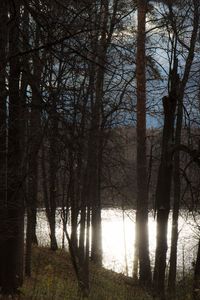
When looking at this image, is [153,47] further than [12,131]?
Yes

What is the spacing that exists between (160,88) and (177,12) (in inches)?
174

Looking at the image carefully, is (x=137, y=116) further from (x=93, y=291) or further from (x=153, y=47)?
(x=93, y=291)

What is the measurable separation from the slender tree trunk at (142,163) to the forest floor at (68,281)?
767mm

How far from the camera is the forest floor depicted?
35.6 ft

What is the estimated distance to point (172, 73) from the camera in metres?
9.52

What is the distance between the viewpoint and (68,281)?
1354cm

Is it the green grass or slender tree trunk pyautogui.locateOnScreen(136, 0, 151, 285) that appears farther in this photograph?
slender tree trunk pyautogui.locateOnScreen(136, 0, 151, 285)

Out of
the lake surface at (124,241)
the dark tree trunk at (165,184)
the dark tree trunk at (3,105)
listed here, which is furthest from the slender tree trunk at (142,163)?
the dark tree trunk at (3,105)

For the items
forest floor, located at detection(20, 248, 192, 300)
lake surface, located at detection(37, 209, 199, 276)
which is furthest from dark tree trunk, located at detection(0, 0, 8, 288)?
lake surface, located at detection(37, 209, 199, 276)

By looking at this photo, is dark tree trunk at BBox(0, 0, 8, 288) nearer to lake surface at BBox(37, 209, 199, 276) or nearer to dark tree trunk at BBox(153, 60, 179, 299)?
dark tree trunk at BBox(153, 60, 179, 299)

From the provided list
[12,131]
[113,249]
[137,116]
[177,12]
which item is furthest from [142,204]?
[113,249]

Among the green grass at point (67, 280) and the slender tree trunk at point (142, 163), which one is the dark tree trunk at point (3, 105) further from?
the slender tree trunk at point (142, 163)

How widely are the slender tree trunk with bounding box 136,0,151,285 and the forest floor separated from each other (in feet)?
2.52

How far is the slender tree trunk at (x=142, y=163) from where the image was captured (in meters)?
15.5
